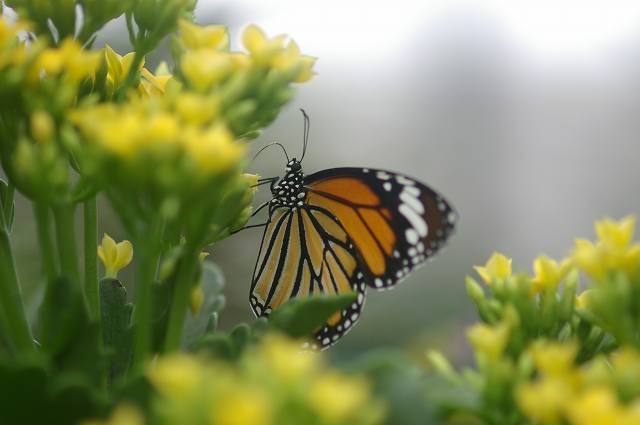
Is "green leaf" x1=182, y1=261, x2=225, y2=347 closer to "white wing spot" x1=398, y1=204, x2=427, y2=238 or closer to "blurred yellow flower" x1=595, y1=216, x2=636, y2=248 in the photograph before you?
"blurred yellow flower" x1=595, y1=216, x2=636, y2=248

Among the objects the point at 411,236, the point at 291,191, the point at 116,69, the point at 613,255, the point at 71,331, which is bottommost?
the point at 71,331

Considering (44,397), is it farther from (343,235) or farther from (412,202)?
(343,235)

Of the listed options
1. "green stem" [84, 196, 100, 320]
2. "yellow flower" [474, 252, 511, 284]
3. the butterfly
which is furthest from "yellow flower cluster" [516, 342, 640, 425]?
the butterfly

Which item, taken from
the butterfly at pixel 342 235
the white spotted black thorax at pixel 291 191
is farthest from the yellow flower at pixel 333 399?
the white spotted black thorax at pixel 291 191

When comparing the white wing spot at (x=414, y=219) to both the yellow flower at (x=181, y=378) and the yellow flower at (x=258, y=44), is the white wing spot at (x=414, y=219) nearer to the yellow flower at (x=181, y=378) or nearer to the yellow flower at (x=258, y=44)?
the yellow flower at (x=258, y=44)

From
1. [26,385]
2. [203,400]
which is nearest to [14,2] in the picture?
[26,385]

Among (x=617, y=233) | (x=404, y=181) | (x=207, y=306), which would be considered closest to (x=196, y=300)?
(x=207, y=306)
